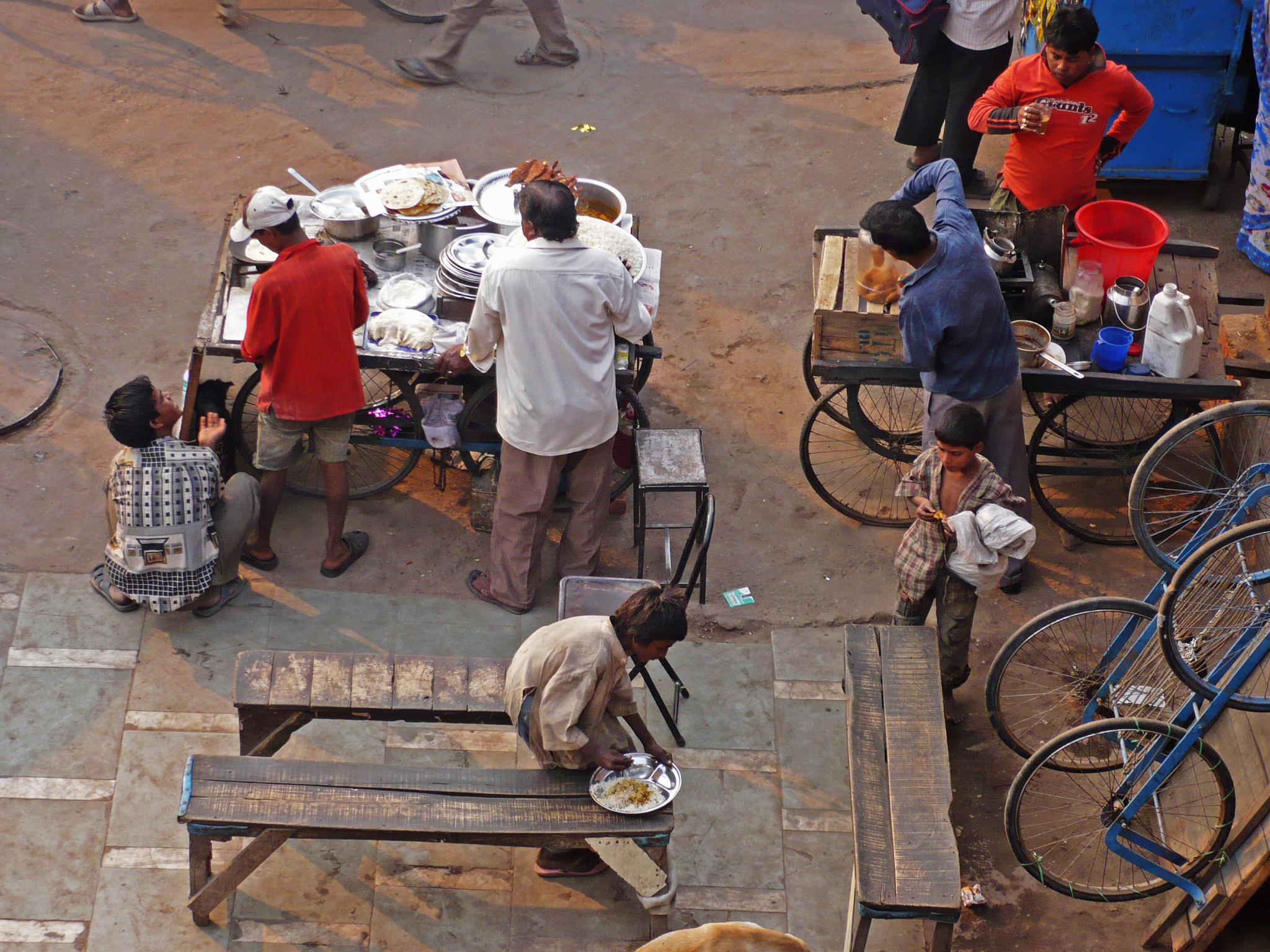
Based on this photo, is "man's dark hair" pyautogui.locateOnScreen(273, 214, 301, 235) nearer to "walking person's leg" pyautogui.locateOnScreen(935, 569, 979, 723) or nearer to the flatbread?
the flatbread

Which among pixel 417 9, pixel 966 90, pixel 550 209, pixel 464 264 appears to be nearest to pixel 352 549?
pixel 464 264

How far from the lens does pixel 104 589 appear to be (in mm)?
5715

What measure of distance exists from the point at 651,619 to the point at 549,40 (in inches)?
282

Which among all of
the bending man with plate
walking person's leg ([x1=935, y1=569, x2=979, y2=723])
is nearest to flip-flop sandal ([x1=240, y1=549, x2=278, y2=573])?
the bending man with plate

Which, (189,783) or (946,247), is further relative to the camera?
(946,247)

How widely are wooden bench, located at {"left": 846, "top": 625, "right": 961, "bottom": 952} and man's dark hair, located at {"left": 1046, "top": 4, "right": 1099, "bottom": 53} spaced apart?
3.32 meters

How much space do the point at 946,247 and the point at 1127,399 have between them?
224 cm

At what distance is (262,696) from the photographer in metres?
4.62

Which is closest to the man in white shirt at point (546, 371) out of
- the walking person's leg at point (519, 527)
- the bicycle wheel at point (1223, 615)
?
the walking person's leg at point (519, 527)

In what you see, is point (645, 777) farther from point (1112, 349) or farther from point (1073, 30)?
point (1073, 30)

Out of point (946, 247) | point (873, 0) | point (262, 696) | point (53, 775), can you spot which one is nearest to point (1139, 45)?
point (873, 0)

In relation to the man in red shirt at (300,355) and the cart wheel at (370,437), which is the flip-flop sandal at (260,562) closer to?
the man in red shirt at (300,355)

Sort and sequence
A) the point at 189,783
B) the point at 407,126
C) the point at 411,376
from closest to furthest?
the point at 189,783
the point at 411,376
the point at 407,126

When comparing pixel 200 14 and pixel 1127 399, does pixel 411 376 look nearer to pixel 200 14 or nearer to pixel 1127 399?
pixel 1127 399
